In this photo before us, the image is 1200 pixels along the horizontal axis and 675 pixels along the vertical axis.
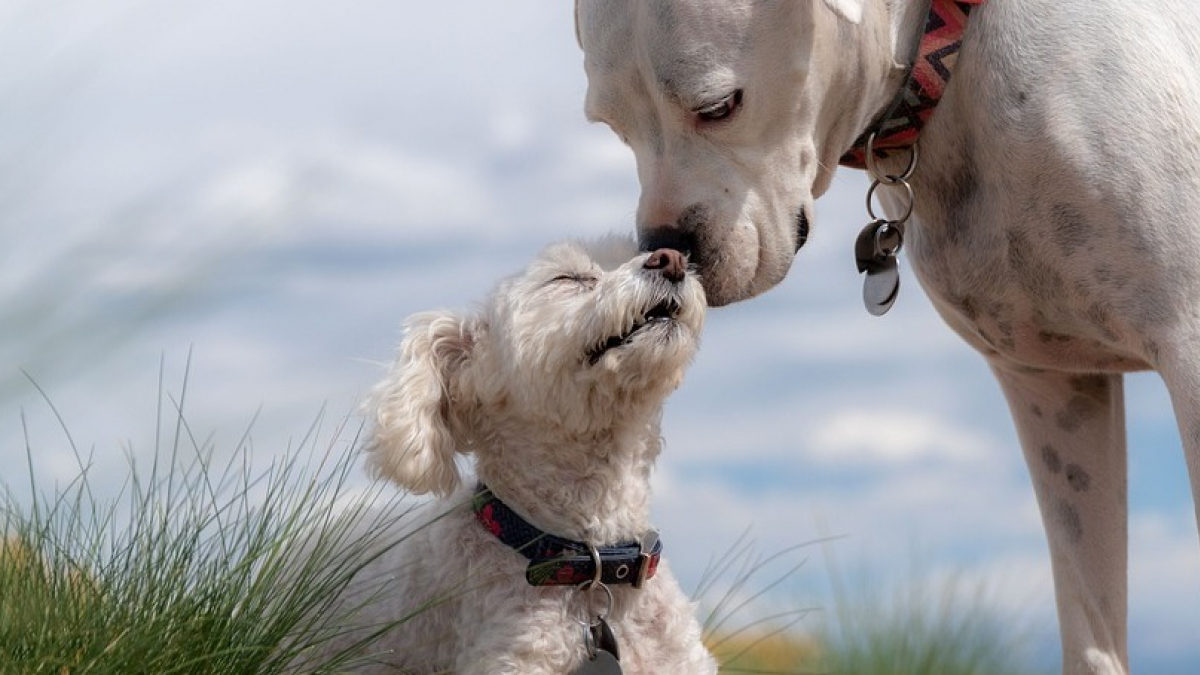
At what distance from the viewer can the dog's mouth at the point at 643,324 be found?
3627 millimetres

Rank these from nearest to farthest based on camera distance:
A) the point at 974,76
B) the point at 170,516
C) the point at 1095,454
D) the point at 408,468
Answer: the point at 408,468 < the point at 170,516 < the point at 974,76 < the point at 1095,454

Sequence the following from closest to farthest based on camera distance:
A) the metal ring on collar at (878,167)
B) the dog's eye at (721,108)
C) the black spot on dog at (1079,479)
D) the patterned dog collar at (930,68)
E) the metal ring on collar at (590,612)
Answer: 1. the metal ring on collar at (590,612)
2. the dog's eye at (721,108)
3. the patterned dog collar at (930,68)
4. the metal ring on collar at (878,167)
5. the black spot on dog at (1079,479)

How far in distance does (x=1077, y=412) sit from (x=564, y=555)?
1856 millimetres

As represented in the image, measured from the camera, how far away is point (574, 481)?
3.76 m

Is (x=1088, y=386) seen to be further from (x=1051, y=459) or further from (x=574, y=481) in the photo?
(x=574, y=481)

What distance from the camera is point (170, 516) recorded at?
3.94 metres

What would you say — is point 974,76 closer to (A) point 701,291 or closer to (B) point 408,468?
(A) point 701,291

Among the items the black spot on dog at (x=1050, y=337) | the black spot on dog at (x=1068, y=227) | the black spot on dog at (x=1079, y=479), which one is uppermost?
the black spot on dog at (x=1068, y=227)

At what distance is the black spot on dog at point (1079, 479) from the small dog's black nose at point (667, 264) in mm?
1682

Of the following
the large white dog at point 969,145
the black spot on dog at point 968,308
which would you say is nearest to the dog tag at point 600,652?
the large white dog at point 969,145

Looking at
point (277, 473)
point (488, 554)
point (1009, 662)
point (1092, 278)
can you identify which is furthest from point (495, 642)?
point (1009, 662)

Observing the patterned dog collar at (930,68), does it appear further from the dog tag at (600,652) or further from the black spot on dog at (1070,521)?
the dog tag at (600,652)

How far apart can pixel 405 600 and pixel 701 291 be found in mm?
990

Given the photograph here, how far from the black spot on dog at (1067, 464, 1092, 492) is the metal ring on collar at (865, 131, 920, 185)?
104cm
